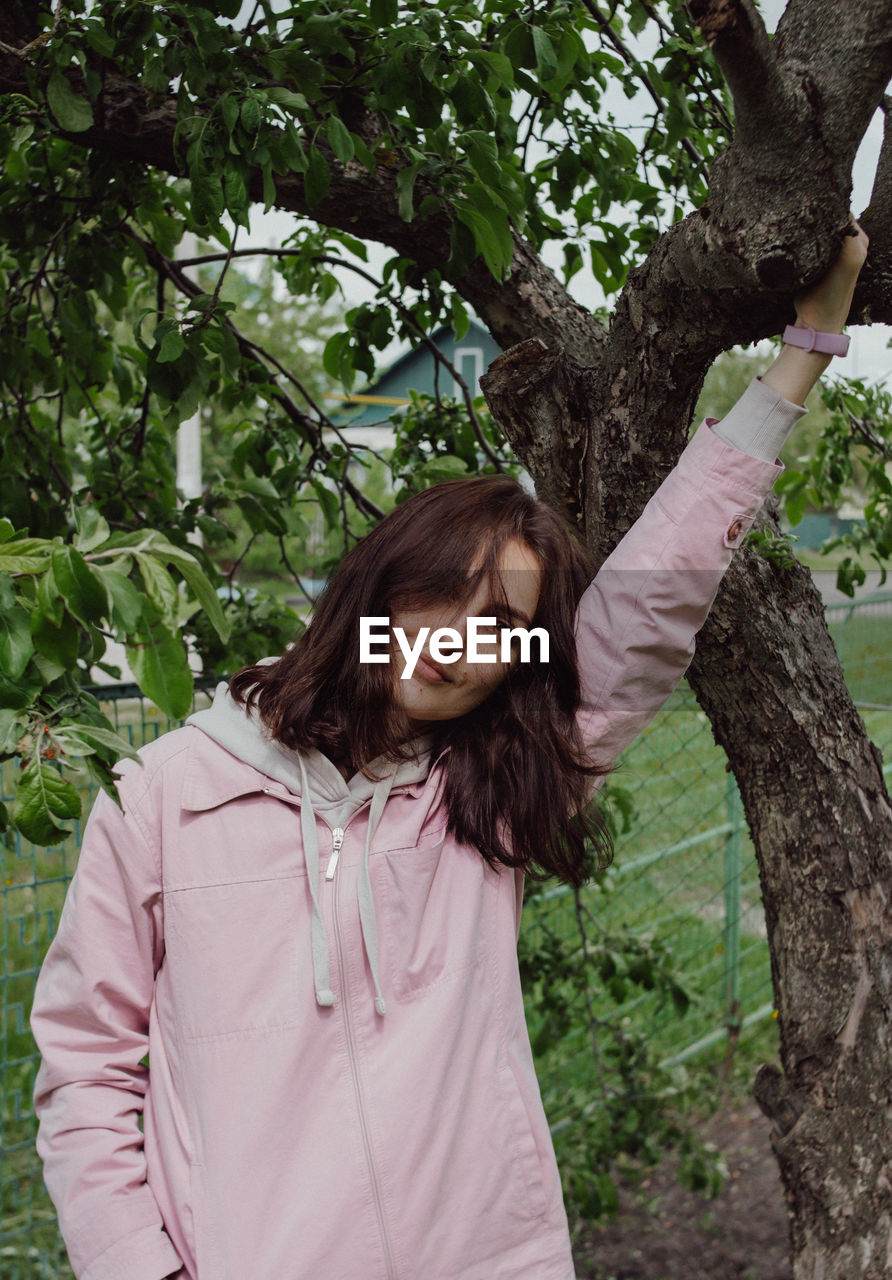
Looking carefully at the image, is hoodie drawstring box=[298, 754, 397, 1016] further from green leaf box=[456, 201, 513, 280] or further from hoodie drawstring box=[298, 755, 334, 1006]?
green leaf box=[456, 201, 513, 280]

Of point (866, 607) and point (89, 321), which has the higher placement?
point (89, 321)

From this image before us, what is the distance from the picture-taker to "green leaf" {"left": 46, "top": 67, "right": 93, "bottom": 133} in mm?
1639

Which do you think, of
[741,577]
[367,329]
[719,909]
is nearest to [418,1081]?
[741,577]

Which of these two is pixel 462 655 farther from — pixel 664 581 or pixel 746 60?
pixel 746 60

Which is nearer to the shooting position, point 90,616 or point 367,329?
point 90,616

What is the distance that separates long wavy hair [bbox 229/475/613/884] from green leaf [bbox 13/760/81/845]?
0.33 metres

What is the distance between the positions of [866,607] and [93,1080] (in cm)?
394

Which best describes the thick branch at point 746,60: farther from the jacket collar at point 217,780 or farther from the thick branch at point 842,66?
the jacket collar at point 217,780

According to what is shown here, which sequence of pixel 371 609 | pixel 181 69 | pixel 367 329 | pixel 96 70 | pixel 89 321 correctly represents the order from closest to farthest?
pixel 371 609, pixel 181 69, pixel 96 70, pixel 367 329, pixel 89 321

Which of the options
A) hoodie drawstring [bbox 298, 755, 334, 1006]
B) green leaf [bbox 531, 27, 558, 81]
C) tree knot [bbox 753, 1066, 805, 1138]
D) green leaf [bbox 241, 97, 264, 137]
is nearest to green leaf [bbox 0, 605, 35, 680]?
hoodie drawstring [bbox 298, 755, 334, 1006]

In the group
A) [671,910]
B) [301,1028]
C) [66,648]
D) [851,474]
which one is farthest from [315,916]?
[671,910]

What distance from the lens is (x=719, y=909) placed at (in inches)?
175

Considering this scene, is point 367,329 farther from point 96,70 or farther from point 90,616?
point 90,616

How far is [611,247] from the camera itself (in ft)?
7.09
